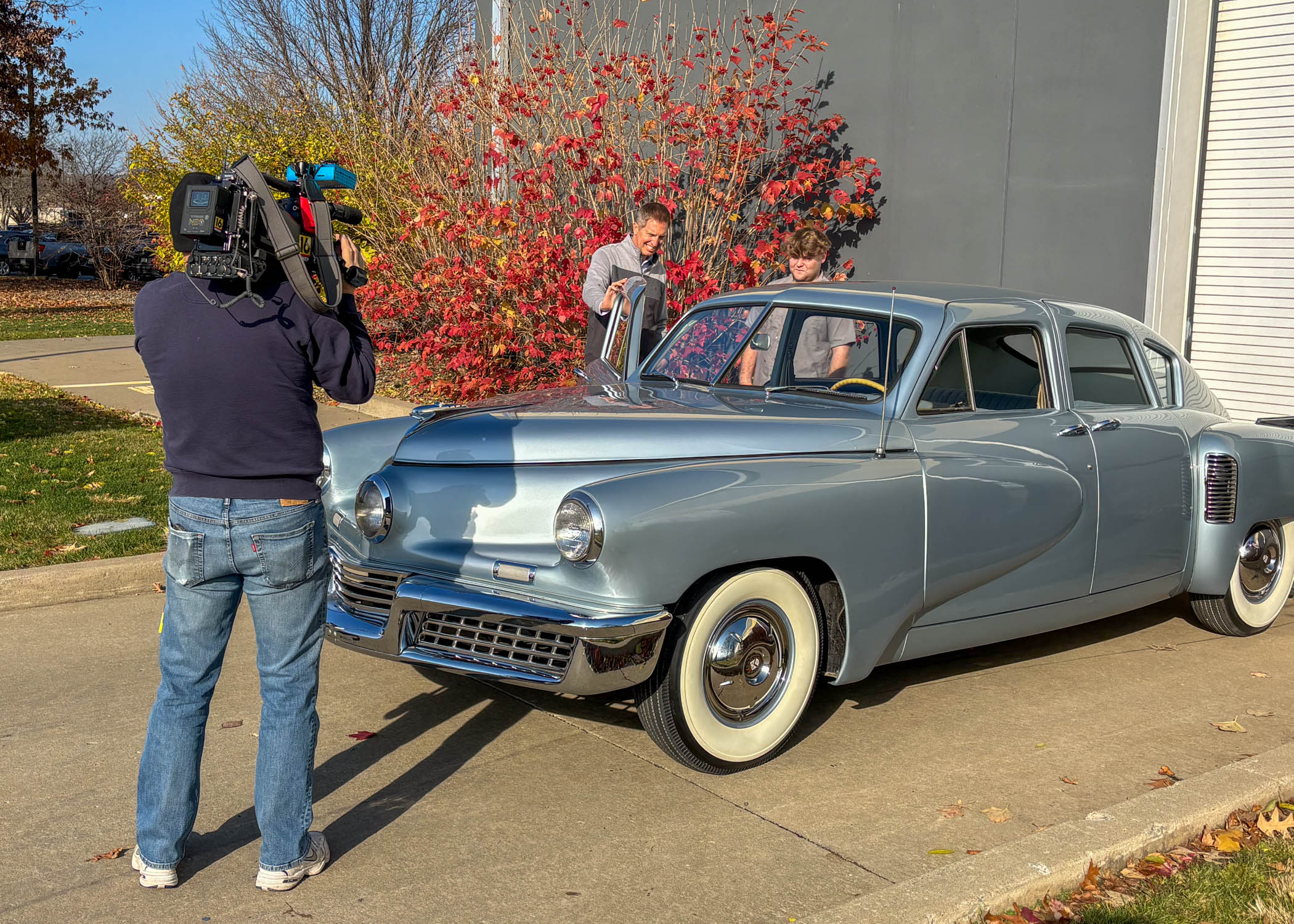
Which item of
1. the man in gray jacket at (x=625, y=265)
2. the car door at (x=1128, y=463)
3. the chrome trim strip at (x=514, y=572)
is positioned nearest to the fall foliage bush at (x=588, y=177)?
the man in gray jacket at (x=625, y=265)

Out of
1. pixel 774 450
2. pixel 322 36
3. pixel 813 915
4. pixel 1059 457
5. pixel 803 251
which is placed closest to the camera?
pixel 813 915

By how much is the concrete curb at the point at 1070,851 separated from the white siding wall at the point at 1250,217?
550cm

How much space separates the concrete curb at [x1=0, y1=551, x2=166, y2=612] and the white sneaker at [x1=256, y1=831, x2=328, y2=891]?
11.1 ft

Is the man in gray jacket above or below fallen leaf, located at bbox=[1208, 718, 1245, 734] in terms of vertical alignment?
above

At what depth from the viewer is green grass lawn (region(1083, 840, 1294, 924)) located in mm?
3344

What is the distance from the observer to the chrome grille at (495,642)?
3.97m

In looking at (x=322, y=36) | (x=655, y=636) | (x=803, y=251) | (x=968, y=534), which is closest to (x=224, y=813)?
(x=655, y=636)

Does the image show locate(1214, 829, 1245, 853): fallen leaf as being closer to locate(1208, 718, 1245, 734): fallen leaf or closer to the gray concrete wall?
locate(1208, 718, 1245, 734): fallen leaf

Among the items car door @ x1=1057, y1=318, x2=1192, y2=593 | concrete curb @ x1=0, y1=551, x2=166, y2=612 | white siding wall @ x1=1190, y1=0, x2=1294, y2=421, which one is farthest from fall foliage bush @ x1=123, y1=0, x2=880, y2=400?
car door @ x1=1057, y1=318, x2=1192, y2=593

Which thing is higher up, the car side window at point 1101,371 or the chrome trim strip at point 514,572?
the car side window at point 1101,371

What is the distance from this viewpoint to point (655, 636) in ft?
13.0

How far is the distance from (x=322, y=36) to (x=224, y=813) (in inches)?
1101

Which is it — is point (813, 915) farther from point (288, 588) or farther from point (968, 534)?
point (968, 534)

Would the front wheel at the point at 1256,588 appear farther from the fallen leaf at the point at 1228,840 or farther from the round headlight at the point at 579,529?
the round headlight at the point at 579,529
